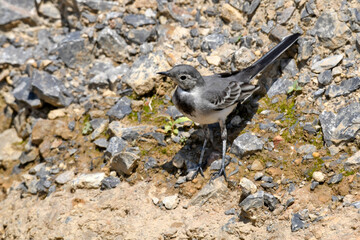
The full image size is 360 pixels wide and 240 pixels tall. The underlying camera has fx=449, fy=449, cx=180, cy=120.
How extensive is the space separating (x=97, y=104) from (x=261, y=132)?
3.68 m

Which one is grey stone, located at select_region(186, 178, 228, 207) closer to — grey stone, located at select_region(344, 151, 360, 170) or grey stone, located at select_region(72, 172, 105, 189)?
grey stone, located at select_region(72, 172, 105, 189)

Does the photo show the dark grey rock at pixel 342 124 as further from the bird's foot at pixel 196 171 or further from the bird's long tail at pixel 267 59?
the bird's foot at pixel 196 171

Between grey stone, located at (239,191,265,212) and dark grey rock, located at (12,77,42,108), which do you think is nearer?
grey stone, located at (239,191,265,212)

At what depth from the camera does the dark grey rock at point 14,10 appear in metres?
11.2

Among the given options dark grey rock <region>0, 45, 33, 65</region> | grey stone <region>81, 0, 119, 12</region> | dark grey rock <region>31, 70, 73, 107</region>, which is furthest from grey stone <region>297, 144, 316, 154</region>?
dark grey rock <region>0, 45, 33, 65</region>

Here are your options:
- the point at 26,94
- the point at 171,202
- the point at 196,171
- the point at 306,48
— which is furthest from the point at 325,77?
the point at 26,94

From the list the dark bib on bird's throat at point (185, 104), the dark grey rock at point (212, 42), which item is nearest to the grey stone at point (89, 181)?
the dark bib on bird's throat at point (185, 104)

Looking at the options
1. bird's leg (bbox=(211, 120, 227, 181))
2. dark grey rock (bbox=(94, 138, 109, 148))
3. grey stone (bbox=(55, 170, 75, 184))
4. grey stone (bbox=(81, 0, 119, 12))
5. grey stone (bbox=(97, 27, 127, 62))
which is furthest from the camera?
grey stone (bbox=(81, 0, 119, 12))

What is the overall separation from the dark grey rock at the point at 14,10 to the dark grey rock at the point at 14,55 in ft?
2.48

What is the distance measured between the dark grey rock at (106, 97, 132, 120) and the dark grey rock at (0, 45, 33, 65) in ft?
9.65

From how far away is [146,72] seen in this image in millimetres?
9477

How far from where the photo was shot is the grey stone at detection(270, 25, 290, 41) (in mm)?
8812

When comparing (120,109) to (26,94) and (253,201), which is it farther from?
(253,201)

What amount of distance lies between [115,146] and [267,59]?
3.33 metres
